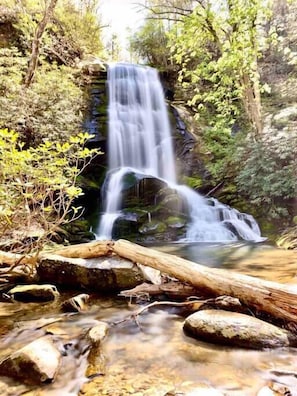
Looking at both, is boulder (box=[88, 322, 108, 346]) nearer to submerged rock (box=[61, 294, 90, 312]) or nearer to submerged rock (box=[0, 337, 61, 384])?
submerged rock (box=[0, 337, 61, 384])

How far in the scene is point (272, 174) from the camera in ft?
31.2

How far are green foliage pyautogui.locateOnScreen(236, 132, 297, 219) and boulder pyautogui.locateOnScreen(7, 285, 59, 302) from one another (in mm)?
7303

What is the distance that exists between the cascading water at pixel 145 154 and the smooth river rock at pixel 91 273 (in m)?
5.18

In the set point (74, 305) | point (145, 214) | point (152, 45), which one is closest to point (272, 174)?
point (145, 214)

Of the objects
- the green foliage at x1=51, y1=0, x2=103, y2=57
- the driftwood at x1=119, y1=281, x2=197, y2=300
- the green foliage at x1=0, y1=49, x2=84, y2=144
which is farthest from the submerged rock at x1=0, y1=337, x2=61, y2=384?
the green foliage at x1=51, y1=0, x2=103, y2=57

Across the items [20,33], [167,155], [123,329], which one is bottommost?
[123,329]

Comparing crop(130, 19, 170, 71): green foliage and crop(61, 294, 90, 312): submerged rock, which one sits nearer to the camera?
crop(61, 294, 90, 312): submerged rock

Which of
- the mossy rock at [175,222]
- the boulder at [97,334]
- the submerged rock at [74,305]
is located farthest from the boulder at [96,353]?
the mossy rock at [175,222]

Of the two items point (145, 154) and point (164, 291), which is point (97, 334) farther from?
point (145, 154)

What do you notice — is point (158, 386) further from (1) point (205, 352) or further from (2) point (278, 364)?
(2) point (278, 364)

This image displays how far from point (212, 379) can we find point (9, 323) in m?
2.21

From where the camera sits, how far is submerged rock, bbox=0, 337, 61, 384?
226 centimetres

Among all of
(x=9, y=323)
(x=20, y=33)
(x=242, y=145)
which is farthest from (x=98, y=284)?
(x=20, y=33)

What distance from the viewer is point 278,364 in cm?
238
